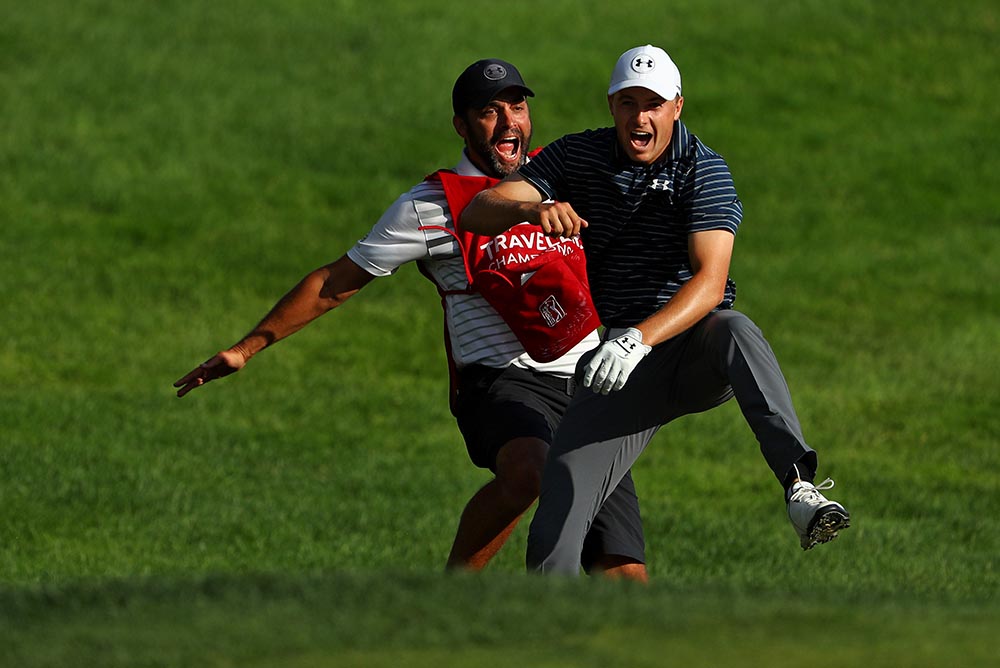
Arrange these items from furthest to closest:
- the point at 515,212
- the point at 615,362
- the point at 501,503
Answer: the point at 501,503, the point at 515,212, the point at 615,362

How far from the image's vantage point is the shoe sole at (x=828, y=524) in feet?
20.7

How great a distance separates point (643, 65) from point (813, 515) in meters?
1.96

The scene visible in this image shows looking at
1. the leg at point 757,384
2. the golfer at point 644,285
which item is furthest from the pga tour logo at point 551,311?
the leg at point 757,384

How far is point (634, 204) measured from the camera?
696cm

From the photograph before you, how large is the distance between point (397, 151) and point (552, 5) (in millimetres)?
6550

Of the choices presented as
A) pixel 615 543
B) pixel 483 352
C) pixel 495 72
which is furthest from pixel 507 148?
pixel 615 543

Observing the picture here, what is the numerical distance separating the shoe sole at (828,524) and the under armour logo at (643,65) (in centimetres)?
193

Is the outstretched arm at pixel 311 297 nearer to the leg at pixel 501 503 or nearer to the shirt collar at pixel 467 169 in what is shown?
the shirt collar at pixel 467 169

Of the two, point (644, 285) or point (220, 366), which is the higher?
point (644, 285)

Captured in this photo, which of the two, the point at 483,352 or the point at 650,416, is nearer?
the point at 650,416

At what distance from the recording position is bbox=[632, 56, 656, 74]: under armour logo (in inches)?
273

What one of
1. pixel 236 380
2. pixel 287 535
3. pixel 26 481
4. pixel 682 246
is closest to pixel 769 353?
pixel 682 246

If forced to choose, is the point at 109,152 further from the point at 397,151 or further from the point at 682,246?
the point at 682,246

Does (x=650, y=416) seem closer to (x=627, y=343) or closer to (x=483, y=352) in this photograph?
(x=627, y=343)
